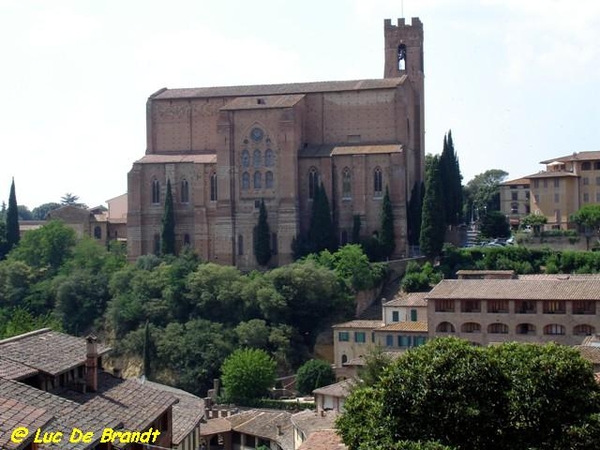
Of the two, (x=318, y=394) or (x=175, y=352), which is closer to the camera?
(x=318, y=394)

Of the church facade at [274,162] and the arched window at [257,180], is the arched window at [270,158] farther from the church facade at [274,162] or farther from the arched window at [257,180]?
the arched window at [257,180]

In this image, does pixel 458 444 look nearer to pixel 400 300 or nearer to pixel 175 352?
pixel 400 300

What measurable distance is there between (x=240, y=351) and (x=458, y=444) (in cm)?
3332

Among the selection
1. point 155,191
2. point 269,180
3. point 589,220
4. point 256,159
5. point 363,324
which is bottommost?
point 363,324

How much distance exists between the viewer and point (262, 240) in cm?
7162

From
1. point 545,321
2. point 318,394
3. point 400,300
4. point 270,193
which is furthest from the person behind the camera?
point 270,193

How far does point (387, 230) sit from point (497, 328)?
18.9m

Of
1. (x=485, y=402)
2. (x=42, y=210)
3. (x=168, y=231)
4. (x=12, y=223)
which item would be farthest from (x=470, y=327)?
(x=42, y=210)

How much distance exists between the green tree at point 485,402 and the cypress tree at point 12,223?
60721mm

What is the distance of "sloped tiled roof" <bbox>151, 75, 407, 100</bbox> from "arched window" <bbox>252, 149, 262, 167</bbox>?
5149 mm

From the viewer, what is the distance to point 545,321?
5066 cm

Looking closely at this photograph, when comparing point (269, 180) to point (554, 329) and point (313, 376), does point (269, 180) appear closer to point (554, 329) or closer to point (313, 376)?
point (313, 376)

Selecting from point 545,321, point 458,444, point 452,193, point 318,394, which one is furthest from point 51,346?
point 452,193

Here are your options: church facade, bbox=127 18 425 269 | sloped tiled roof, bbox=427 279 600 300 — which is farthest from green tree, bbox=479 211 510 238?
sloped tiled roof, bbox=427 279 600 300
